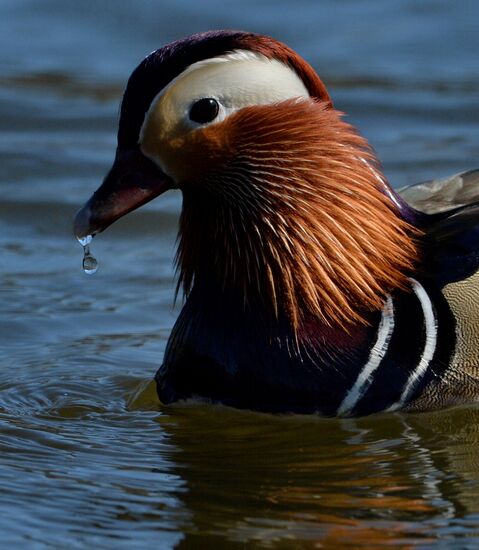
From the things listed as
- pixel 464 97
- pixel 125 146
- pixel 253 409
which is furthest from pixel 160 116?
pixel 464 97

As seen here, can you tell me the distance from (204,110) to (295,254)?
28.1 inches

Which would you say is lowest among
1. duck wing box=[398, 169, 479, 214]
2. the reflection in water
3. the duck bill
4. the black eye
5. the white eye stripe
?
the reflection in water

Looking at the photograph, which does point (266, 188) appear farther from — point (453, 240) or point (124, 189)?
point (453, 240)

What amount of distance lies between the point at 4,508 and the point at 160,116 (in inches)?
58.2

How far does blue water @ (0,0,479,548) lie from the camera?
496 centimetres

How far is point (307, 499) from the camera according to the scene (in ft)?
16.6

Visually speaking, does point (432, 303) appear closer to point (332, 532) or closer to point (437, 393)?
point (437, 393)

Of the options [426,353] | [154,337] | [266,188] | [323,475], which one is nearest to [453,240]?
[426,353]

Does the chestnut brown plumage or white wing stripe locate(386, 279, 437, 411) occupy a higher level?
the chestnut brown plumage

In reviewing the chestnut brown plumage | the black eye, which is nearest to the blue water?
the chestnut brown plumage

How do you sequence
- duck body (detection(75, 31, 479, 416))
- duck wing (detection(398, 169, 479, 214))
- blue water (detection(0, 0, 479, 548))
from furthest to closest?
duck wing (detection(398, 169, 479, 214)) < duck body (detection(75, 31, 479, 416)) < blue water (detection(0, 0, 479, 548))

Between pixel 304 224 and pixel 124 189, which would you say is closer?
pixel 124 189

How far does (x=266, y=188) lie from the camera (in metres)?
5.62

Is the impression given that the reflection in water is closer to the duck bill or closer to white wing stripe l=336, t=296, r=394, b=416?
white wing stripe l=336, t=296, r=394, b=416
